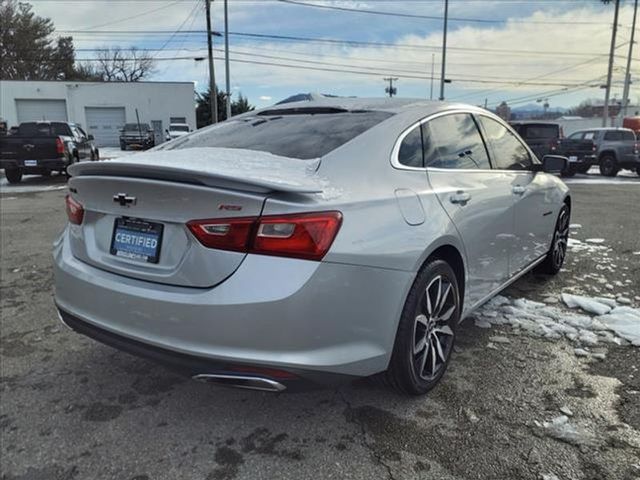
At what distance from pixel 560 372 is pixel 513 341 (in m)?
0.48

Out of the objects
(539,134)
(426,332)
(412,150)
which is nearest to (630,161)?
(539,134)

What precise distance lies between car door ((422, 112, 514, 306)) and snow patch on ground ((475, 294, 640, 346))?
406 mm

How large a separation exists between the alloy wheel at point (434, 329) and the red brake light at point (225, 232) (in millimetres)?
1016

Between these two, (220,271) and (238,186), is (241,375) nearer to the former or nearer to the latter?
(220,271)

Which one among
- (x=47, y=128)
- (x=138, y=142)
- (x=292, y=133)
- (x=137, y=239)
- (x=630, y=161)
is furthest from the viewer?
(x=138, y=142)

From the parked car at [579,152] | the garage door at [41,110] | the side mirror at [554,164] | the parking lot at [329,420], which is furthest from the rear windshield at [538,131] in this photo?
the garage door at [41,110]

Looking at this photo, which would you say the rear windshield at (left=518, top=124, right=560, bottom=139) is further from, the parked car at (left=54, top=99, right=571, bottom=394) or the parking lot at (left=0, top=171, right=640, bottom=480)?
the parked car at (left=54, top=99, right=571, bottom=394)

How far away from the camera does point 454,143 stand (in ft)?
10.9

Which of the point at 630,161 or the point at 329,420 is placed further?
the point at 630,161

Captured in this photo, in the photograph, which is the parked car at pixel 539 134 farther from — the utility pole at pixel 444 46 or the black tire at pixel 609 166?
the utility pole at pixel 444 46

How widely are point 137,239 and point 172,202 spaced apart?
30cm

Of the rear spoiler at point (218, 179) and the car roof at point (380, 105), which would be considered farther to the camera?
the car roof at point (380, 105)

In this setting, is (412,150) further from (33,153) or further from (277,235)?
(33,153)

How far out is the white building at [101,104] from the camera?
129 feet
